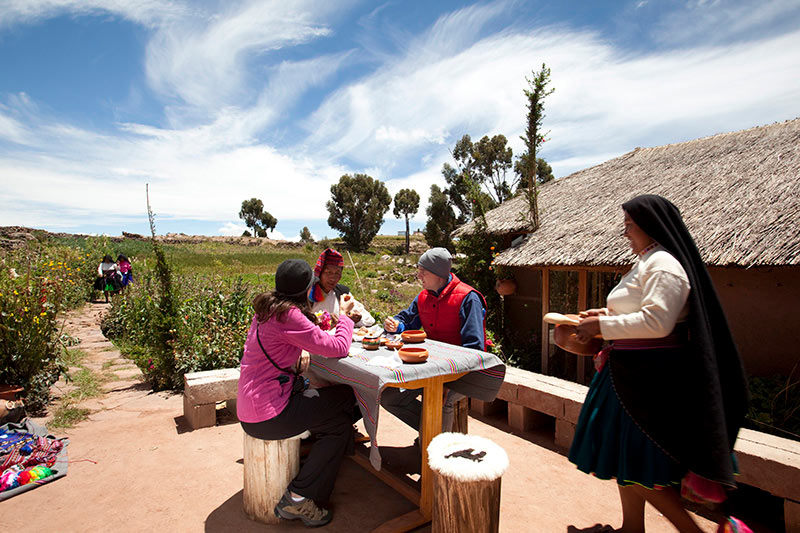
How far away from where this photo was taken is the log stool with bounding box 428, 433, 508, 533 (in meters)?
2.11

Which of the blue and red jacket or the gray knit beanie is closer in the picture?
the blue and red jacket

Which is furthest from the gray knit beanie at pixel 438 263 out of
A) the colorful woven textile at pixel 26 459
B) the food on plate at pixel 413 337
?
the colorful woven textile at pixel 26 459

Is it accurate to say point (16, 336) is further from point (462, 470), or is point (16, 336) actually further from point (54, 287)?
point (462, 470)

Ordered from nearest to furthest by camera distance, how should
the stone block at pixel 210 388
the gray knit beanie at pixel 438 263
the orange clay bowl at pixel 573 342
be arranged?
the orange clay bowl at pixel 573 342
the gray knit beanie at pixel 438 263
the stone block at pixel 210 388

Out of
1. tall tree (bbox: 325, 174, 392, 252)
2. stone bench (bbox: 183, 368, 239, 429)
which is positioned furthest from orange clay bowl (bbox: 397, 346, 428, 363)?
tall tree (bbox: 325, 174, 392, 252)

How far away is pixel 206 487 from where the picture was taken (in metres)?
3.22

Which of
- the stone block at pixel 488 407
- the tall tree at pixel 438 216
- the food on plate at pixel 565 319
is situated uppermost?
the tall tree at pixel 438 216

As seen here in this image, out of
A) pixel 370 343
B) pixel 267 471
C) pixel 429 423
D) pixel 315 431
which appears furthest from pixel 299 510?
pixel 370 343

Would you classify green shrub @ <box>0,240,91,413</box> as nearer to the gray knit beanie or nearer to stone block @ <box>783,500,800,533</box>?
the gray knit beanie

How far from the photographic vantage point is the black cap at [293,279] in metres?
2.66

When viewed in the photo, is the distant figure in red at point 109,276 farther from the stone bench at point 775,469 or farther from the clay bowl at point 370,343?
the stone bench at point 775,469

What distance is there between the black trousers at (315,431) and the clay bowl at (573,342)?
58.2 inches

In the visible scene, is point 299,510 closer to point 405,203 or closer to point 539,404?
point 539,404

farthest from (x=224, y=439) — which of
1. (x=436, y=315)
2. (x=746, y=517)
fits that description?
(x=746, y=517)
